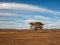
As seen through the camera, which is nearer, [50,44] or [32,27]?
[50,44]

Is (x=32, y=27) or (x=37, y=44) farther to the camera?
(x=32, y=27)

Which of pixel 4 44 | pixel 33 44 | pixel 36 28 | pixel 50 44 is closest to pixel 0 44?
pixel 4 44

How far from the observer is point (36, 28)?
92375 millimetres

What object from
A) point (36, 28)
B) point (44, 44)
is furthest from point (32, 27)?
point (44, 44)

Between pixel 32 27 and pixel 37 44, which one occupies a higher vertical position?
pixel 32 27

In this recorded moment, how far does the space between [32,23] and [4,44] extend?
69.6 metres

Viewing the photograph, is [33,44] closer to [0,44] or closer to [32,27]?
[0,44]

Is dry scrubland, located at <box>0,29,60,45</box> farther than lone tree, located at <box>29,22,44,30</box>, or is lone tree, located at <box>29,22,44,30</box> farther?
lone tree, located at <box>29,22,44,30</box>

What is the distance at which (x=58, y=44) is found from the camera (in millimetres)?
24938

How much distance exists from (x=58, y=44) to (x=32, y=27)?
2688 inches

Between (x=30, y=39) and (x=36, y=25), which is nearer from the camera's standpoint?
(x=30, y=39)

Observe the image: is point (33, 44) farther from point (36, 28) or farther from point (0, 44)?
point (36, 28)

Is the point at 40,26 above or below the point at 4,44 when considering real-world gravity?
above

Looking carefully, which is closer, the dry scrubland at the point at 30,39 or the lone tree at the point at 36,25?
the dry scrubland at the point at 30,39
